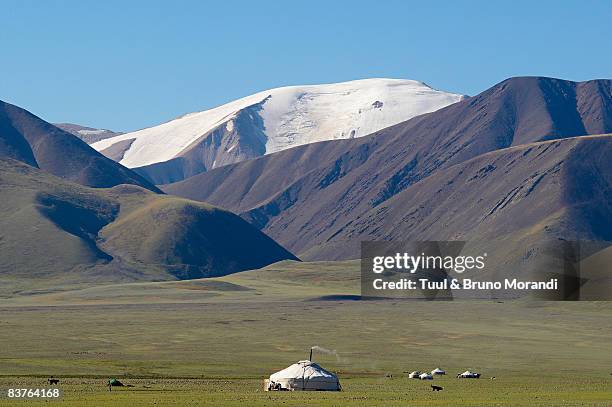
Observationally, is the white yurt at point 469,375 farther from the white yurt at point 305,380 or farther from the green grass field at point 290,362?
the white yurt at point 305,380

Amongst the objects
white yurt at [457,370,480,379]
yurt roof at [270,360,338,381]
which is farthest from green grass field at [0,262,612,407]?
white yurt at [457,370,480,379]

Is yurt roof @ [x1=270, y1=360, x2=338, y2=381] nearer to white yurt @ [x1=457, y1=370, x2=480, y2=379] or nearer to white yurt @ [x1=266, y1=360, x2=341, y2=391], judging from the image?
white yurt @ [x1=266, y1=360, x2=341, y2=391]

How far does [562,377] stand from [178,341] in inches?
2521

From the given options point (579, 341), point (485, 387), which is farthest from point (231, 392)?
point (579, 341)

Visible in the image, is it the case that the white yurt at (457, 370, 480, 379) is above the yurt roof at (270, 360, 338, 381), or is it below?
below

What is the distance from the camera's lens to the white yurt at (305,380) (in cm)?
9856

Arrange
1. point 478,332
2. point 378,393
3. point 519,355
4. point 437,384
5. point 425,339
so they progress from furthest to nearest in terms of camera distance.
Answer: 1. point 478,332
2. point 425,339
3. point 519,355
4. point 437,384
5. point 378,393

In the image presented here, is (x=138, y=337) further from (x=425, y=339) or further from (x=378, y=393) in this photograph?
(x=378, y=393)

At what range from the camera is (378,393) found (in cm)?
9125

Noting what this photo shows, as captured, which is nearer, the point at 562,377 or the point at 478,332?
the point at 562,377

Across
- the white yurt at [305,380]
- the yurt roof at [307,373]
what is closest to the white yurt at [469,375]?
the white yurt at [305,380]

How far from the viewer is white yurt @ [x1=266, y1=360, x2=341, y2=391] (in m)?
98.6

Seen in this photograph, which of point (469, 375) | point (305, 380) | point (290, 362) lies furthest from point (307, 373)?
point (290, 362)

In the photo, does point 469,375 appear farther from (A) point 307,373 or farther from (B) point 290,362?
(B) point 290,362
